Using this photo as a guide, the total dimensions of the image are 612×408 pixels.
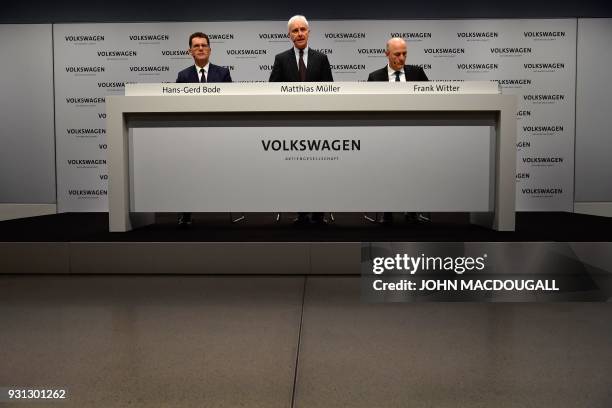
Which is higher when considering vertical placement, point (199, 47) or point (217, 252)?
point (199, 47)

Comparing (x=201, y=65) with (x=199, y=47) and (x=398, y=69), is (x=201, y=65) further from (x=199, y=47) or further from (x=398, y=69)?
(x=398, y=69)

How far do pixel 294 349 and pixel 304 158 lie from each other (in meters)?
1.59

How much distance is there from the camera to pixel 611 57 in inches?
224

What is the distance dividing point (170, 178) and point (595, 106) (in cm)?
518

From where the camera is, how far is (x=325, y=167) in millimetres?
2998

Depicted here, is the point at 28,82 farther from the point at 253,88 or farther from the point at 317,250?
the point at 317,250

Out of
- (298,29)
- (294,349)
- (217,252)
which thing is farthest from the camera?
(298,29)

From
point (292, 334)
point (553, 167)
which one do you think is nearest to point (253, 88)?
point (292, 334)

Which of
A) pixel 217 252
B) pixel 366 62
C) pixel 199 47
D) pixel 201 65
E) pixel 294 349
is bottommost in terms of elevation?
pixel 294 349

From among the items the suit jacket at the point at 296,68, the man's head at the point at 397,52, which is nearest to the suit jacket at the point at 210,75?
the suit jacket at the point at 296,68

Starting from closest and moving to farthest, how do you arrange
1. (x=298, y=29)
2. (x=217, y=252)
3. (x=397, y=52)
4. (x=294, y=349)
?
1. (x=294, y=349)
2. (x=217, y=252)
3. (x=298, y=29)
4. (x=397, y=52)

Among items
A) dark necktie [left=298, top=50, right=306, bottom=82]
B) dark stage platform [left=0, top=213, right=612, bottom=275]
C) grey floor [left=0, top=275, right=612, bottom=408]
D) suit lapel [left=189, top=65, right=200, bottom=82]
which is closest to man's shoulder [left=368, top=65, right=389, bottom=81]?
dark necktie [left=298, top=50, right=306, bottom=82]

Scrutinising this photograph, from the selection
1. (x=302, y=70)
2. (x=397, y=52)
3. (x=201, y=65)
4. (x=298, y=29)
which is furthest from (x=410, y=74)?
(x=201, y=65)

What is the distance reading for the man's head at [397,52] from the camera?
161 inches
